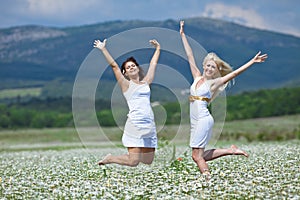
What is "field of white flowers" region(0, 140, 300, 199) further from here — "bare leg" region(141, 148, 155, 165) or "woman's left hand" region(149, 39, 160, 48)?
"woman's left hand" region(149, 39, 160, 48)

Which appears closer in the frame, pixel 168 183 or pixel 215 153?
pixel 168 183

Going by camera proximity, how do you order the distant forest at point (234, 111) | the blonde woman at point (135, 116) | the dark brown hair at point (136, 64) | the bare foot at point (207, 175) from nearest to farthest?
the bare foot at point (207, 175) < the blonde woman at point (135, 116) < the dark brown hair at point (136, 64) < the distant forest at point (234, 111)

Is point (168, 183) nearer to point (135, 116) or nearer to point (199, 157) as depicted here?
point (199, 157)

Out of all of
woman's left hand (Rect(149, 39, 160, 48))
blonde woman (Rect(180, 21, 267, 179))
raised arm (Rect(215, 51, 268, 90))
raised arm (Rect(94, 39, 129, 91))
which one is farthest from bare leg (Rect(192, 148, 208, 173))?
woman's left hand (Rect(149, 39, 160, 48))

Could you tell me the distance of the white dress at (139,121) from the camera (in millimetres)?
12102

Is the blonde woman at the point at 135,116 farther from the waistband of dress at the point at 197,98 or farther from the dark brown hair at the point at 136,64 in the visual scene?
the waistband of dress at the point at 197,98

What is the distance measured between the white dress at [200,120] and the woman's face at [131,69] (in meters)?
1.36

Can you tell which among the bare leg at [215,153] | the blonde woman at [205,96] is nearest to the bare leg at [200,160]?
the blonde woman at [205,96]

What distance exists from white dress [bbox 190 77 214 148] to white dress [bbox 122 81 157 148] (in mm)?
933

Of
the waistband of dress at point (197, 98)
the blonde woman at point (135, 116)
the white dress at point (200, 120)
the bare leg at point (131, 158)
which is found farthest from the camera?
the bare leg at point (131, 158)

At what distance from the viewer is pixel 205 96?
39.0 feet

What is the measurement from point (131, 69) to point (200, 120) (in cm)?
189

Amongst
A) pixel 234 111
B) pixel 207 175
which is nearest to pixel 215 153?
pixel 207 175

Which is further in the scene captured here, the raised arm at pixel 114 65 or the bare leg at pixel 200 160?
the raised arm at pixel 114 65
